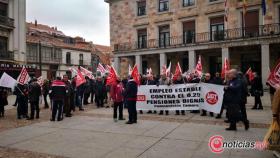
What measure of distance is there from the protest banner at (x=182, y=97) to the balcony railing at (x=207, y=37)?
14.2m

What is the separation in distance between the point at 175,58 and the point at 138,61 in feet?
13.6

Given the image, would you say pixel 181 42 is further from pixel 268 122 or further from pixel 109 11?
pixel 268 122

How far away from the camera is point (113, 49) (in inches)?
1283

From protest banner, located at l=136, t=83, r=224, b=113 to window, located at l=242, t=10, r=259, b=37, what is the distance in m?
15.2

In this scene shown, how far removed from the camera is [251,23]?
2384 cm

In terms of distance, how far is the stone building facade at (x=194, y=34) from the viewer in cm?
2288

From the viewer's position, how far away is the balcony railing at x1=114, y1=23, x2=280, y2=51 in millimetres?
22672

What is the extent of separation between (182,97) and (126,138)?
4.70 m

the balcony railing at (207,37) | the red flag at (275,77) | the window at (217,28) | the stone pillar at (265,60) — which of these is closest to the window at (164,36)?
the balcony railing at (207,37)

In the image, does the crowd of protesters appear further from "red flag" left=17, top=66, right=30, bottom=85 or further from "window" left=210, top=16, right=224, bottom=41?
"window" left=210, top=16, right=224, bottom=41

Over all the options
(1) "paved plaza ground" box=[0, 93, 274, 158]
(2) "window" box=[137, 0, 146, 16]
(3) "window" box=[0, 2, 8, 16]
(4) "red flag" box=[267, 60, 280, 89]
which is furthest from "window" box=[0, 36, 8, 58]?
(4) "red flag" box=[267, 60, 280, 89]

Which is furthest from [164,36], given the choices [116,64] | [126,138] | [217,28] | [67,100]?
[126,138]

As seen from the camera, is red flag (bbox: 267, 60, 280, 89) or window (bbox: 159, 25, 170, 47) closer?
red flag (bbox: 267, 60, 280, 89)

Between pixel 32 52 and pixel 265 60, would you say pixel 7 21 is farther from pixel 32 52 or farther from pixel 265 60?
pixel 265 60
